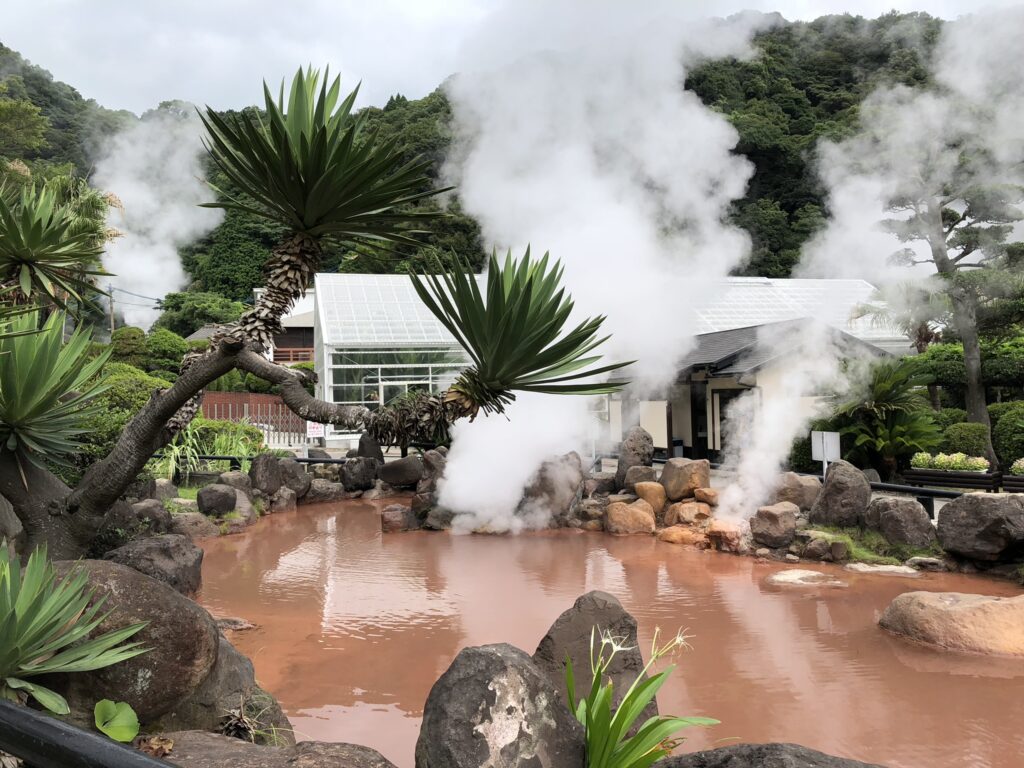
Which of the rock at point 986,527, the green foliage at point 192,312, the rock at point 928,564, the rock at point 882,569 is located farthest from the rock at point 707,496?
the green foliage at point 192,312

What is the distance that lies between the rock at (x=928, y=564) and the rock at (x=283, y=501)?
9.54 metres

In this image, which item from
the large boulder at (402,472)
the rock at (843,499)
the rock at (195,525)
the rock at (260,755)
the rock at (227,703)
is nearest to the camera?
the rock at (260,755)

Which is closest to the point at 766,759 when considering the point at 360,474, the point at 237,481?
A: the point at 237,481

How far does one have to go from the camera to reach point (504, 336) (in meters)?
2.28

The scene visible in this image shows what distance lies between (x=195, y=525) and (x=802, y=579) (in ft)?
25.5

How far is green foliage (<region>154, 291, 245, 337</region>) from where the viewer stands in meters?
36.8

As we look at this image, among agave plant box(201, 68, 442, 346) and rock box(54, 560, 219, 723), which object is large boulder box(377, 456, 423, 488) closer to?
rock box(54, 560, 219, 723)

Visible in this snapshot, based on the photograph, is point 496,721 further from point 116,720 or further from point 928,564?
point 928,564

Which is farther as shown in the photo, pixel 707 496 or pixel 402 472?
pixel 402 472

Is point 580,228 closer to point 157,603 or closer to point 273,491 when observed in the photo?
point 273,491

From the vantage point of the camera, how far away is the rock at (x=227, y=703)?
3.33 m

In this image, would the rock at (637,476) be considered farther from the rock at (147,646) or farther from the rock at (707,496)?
the rock at (147,646)

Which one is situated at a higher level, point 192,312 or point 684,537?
point 192,312

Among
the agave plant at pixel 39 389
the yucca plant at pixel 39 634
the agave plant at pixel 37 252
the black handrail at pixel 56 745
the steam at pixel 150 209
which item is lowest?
the yucca plant at pixel 39 634
